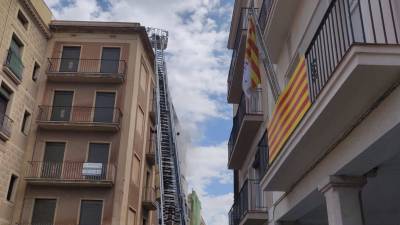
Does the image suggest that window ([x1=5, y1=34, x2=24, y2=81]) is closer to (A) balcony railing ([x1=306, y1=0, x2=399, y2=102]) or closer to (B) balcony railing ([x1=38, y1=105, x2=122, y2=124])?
(B) balcony railing ([x1=38, y1=105, x2=122, y2=124])

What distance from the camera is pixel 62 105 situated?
97.0 feet

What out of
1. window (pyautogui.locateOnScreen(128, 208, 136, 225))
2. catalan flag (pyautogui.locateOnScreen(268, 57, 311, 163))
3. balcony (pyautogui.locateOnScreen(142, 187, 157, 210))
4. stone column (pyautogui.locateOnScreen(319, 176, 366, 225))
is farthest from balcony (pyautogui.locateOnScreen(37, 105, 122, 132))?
stone column (pyautogui.locateOnScreen(319, 176, 366, 225))

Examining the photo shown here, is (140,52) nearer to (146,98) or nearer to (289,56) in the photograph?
(146,98)

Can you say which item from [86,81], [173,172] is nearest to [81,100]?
[86,81]

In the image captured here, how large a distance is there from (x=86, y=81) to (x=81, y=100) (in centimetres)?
131

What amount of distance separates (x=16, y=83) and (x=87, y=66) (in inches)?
214

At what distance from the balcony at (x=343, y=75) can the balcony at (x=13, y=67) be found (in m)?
20.2

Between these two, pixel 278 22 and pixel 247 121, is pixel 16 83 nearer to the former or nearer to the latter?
pixel 247 121

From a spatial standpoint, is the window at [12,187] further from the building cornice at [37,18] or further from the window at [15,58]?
the building cornice at [37,18]

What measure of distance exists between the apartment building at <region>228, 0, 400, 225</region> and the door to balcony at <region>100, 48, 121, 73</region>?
19.8 meters

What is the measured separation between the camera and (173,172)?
2916 centimetres

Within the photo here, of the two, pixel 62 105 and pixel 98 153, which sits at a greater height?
pixel 62 105

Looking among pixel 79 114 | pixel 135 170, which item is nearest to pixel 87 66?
pixel 79 114

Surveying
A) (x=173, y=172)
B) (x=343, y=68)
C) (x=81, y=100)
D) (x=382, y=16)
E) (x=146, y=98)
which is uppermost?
(x=146, y=98)
